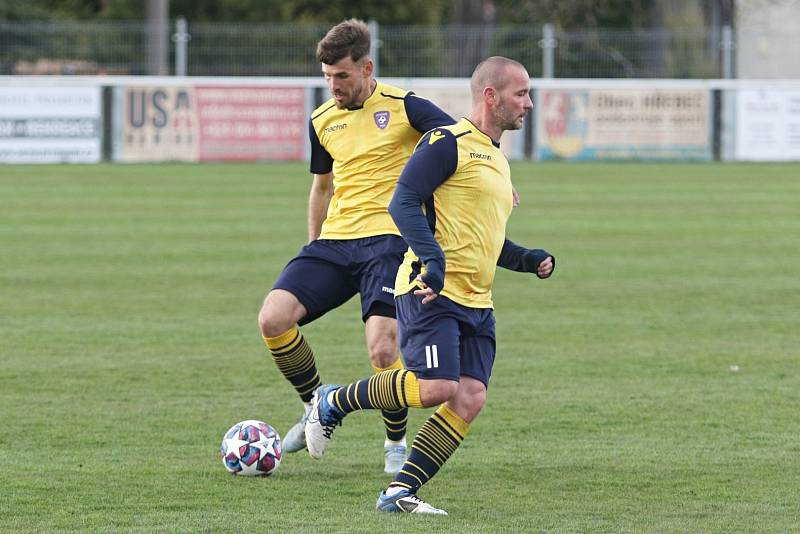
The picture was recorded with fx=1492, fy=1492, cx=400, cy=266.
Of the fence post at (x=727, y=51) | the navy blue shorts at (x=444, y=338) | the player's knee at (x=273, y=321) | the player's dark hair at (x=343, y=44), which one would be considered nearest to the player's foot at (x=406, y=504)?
the navy blue shorts at (x=444, y=338)

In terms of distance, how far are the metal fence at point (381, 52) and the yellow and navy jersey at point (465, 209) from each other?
23.4 m

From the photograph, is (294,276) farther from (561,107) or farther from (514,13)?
(514,13)

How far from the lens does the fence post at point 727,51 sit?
29.4 m

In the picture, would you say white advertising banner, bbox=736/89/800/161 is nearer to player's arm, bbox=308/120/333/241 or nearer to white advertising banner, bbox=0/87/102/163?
Answer: white advertising banner, bbox=0/87/102/163

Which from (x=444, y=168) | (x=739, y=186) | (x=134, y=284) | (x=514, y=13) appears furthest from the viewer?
(x=514, y=13)

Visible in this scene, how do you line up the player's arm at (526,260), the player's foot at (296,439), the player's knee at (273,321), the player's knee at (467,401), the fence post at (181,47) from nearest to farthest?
the player's knee at (467,401) → the player's arm at (526,260) → the player's knee at (273,321) → the player's foot at (296,439) → the fence post at (181,47)

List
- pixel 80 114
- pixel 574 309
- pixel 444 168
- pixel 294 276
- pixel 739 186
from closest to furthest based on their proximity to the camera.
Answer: pixel 444 168
pixel 294 276
pixel 574 309
pixel 739 186
pixel 80 114

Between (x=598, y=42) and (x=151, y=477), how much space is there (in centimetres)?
2377

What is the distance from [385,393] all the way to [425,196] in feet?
2.64

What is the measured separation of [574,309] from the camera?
38.4 feet

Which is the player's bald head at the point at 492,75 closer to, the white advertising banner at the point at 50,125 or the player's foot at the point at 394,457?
the player's foot at the point at 394,457

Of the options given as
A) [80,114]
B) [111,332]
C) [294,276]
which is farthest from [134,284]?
[80,114]

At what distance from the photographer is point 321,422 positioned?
612 centimetres

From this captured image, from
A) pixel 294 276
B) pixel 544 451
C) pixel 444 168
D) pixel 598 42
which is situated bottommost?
pixel 544 451
